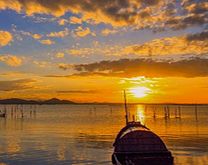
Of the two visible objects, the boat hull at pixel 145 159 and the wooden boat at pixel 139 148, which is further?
the wooden boat at pixel 139 148

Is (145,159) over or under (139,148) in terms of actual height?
under

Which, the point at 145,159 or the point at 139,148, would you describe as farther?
the point at 139,148

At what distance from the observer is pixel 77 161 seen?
164 ft

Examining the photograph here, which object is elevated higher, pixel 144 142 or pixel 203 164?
pixel 144 142

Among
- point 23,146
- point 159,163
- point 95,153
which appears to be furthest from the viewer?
point 23,146

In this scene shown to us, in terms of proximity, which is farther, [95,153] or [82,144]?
[82,144]

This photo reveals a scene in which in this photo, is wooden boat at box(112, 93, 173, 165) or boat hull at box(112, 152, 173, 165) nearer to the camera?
boat hull at box(112, 152, 173, 165)

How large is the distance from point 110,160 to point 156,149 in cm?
808

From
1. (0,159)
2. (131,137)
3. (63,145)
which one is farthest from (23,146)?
(131,137)

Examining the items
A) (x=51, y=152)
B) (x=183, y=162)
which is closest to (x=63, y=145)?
(x=51, y=152)

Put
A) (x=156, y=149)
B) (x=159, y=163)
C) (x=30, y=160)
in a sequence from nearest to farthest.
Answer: (x=159, y=163)
(x=156, y=149)
(x=30, y=160)

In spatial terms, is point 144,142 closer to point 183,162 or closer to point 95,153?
point 183,162

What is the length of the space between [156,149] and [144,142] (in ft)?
6.77

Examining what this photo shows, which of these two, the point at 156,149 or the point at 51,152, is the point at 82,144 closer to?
the point at 51,152
